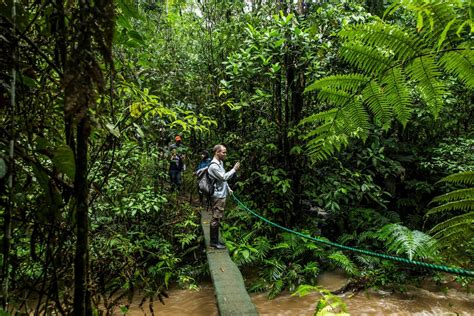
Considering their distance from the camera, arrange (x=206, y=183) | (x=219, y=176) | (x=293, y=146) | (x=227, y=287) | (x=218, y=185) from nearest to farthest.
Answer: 1. (x=227, y=287)
2. (x=219, y=176)
3. (x=218, y=185)
4. (x=206, y=183)
5. (x=293, y=146)

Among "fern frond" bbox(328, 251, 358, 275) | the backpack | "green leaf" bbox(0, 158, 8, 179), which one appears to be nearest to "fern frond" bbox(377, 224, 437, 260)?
"fern frond" bbox(328, 251, 358, 275)

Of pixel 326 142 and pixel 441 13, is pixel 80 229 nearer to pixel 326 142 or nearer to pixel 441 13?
pixel 326 142

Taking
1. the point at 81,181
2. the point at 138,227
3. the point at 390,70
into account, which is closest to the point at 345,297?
the point at 138,227

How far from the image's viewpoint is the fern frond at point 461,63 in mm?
1772

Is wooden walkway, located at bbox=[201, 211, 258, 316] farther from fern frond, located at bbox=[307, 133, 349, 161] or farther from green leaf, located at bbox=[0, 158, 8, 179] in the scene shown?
green leaf, located at bbox=[0, 158, 8, 179]

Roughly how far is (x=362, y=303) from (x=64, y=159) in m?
5.02

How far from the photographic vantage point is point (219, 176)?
4.94m

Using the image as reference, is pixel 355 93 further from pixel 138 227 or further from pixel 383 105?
pixel 138 227

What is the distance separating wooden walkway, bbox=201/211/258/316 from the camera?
3441 mm

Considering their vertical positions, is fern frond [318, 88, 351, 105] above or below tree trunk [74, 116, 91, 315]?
above

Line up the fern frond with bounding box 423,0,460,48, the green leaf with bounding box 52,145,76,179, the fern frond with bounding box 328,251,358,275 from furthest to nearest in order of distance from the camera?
the fern frond with bounding box 328,251,358,275 < the fern frond with bounding box 423,0,460,48 < the green leaf with bounding box 52,145,76,179

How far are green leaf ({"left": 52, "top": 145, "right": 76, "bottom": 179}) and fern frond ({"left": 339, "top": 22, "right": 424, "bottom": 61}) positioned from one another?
A: 1.72m

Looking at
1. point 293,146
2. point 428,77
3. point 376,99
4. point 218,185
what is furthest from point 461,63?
point 293,146

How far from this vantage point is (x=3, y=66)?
1221mm
